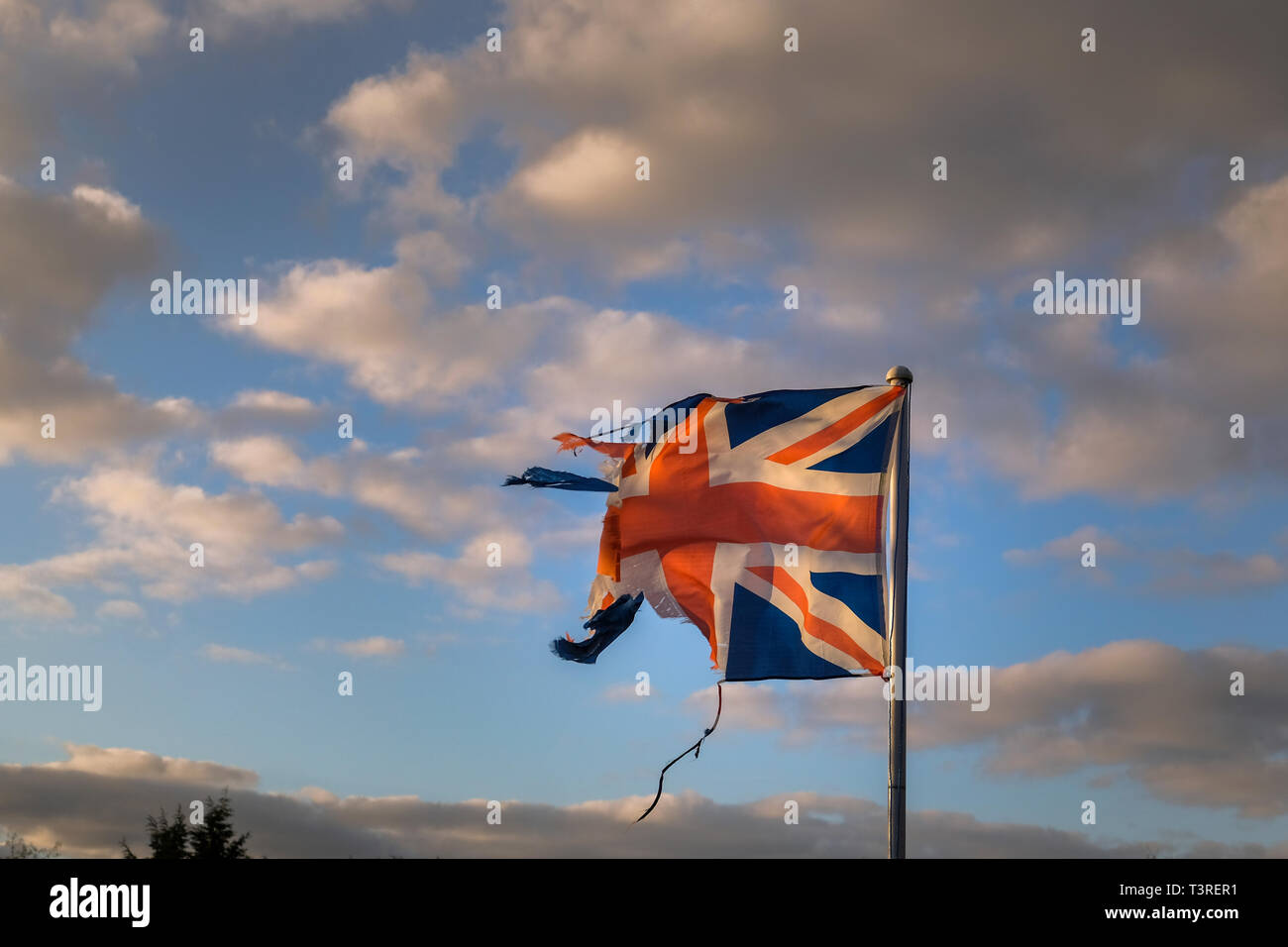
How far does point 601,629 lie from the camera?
17.9m

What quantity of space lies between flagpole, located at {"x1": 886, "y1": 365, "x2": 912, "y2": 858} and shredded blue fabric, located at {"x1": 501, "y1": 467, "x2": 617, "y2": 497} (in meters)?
4.17

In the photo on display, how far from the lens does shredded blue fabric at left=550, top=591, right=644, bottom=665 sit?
17781 millimetres

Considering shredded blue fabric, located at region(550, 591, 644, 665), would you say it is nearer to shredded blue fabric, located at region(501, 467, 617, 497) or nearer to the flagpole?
shredded blue fabric, located at region(501, 467, 617, 497)

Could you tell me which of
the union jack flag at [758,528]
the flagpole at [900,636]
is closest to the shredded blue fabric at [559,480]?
the union jack flag at [758,528]

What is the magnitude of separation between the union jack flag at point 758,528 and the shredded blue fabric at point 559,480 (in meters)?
0.02

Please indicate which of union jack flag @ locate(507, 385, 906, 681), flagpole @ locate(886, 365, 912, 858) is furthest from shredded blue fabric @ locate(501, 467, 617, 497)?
flagpole @ locate(886, 365, 912, 858)

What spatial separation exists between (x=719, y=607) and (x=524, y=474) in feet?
11.3

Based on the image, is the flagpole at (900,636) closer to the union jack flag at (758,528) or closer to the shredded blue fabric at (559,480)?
the union jack flag at (758,528)
